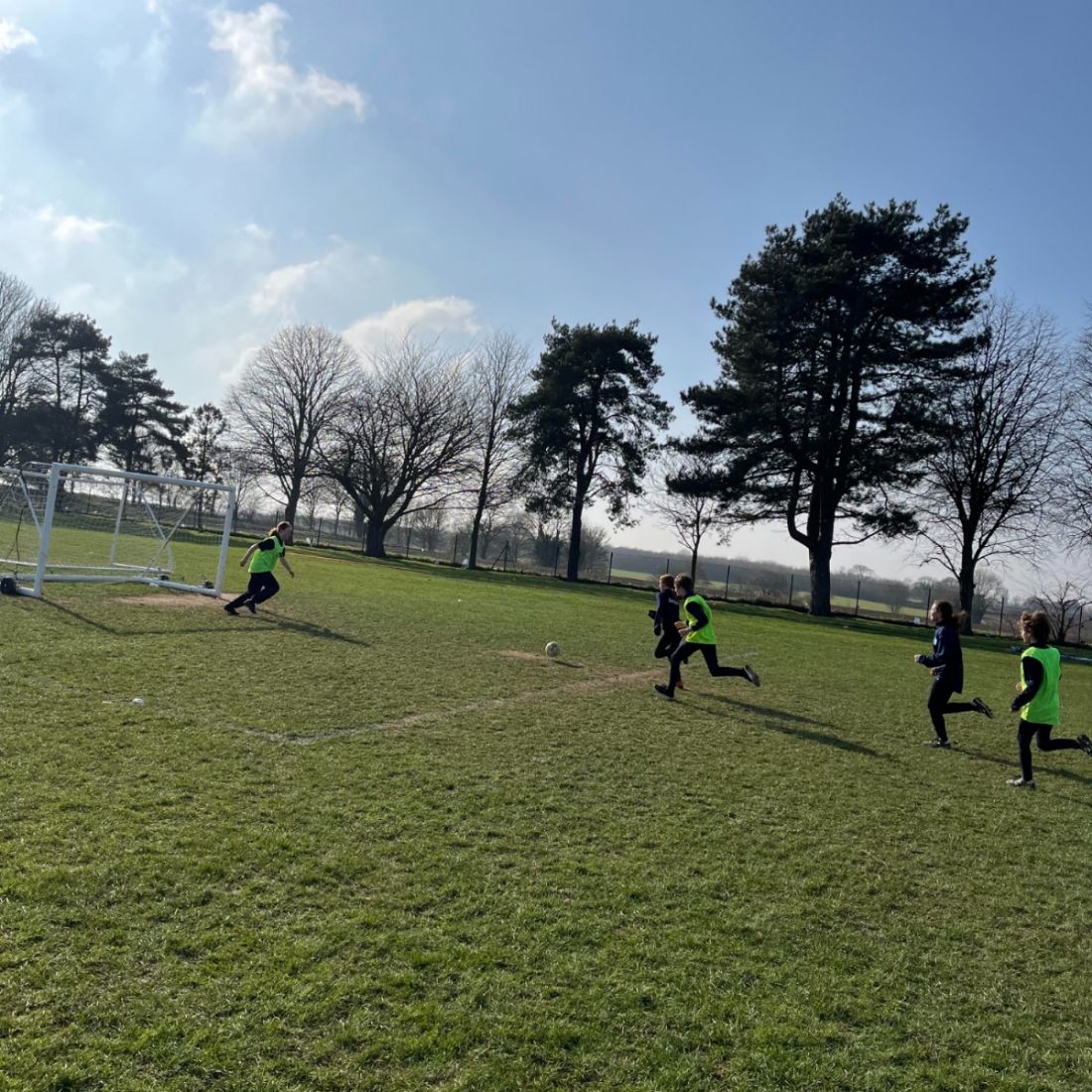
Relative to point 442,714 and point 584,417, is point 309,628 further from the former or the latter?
point 584,417

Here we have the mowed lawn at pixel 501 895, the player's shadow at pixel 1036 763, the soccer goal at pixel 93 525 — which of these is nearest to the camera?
the mowed lawn at pixel 501 895

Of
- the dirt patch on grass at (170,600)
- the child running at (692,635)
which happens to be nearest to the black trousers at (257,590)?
the dirt patch on grass at (170,600)

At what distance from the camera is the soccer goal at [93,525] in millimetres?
14648

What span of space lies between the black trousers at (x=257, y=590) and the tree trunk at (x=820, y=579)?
26.0 meters

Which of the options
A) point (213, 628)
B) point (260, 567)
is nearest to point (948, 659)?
point (213, 628)

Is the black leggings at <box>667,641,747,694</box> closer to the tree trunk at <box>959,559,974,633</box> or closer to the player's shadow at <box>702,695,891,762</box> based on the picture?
the player's shadow at <box>702,695,891,762</box>

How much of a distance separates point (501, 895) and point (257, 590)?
1127 centimetres

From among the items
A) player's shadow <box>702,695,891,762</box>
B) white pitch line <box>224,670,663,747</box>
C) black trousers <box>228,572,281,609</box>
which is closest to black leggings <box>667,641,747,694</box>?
player's shadow <box>702,695,891,762</box>

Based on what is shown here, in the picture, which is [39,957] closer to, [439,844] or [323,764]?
[439,844]

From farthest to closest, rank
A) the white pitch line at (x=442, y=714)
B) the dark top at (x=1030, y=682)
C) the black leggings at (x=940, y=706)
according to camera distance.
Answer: the black leggings at (x=940, y=706) < the dark top at (x=1030, y=682) < the white pitch line at (x=442, y=714)

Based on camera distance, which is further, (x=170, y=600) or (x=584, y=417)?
(x=584, y=417)

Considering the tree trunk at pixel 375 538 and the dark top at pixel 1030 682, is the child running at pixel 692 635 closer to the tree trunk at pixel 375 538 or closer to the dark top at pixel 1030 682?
the dark top at pixel 1030 682

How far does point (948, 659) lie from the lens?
895 centimetres

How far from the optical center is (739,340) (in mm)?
33688
